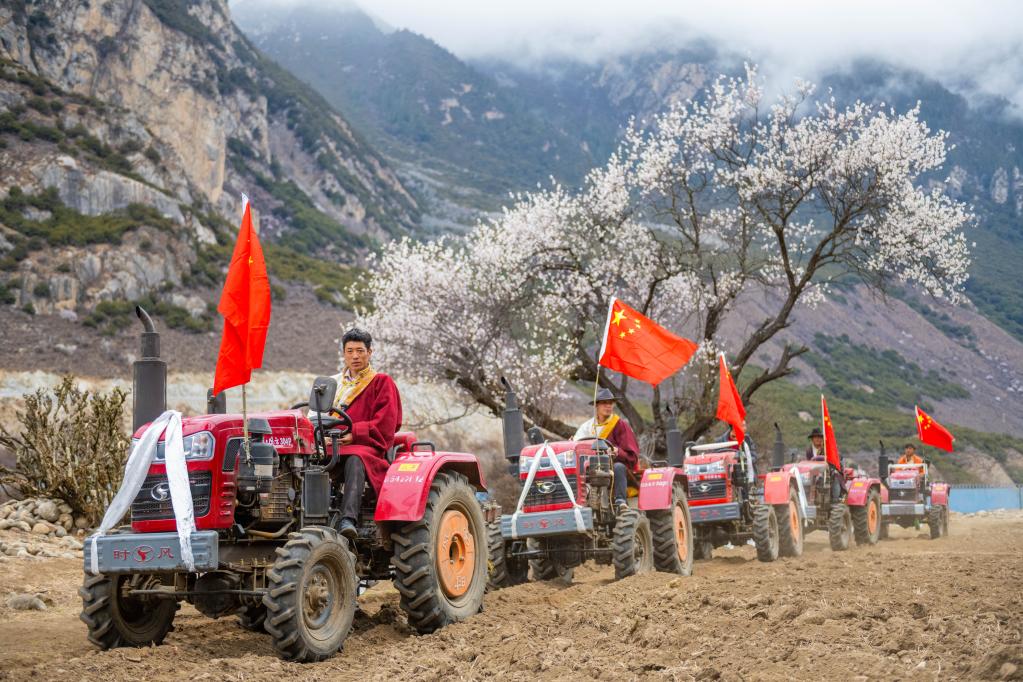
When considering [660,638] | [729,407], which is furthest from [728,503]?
[660,638]

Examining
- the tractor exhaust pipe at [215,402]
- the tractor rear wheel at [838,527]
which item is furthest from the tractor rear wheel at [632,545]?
the tractor rear wheel at [838,527]

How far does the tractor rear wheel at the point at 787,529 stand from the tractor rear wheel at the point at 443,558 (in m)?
8.26

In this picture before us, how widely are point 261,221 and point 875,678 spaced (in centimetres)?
7739

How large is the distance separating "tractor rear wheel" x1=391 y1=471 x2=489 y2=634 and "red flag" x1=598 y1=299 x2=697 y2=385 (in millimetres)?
5594

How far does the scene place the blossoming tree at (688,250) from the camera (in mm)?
24344

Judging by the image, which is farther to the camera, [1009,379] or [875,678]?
[1009,379]

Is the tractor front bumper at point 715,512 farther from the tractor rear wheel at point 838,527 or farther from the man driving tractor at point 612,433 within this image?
the tractor rear wheel at point 838,527

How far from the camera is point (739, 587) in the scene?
9.47 meters

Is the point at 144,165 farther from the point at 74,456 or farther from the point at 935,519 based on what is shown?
the point at 935,519

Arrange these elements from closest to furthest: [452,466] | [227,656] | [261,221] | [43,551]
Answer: [227,656] < [452,466] < [43,551] < [261,221]

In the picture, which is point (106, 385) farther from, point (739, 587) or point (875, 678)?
point (875, 678)

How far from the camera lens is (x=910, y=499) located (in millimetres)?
22234

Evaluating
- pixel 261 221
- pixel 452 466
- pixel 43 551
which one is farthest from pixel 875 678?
pixel 261 221

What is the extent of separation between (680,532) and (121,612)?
291 inches
